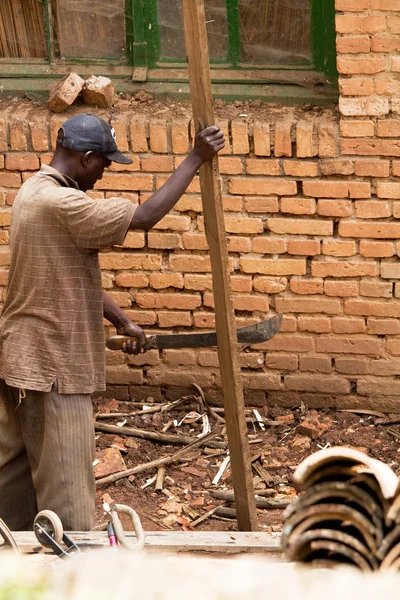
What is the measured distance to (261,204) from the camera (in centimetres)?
560

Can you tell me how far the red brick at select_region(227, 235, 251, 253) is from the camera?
5668mm

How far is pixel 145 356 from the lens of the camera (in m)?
5.96

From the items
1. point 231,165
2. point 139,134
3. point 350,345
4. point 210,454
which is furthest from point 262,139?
point 210,454

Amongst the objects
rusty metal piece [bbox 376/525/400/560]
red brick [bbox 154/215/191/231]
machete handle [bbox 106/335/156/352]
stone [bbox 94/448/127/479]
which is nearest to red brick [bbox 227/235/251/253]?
red brick [bbox 154/215/191/231]

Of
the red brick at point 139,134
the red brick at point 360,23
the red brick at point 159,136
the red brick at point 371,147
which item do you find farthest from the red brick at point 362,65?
the red brick at point 139,134

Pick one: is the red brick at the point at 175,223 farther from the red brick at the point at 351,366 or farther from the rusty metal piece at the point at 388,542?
the rusty metal piece at the point at 388,542

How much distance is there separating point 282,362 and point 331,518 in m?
3.69

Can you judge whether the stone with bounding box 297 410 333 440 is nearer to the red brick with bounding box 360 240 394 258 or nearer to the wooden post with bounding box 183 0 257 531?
the red brick with bounding box 360 240 394 258

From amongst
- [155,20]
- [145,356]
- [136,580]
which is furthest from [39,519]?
[155,20]

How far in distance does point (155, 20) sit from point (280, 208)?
4.32 ft

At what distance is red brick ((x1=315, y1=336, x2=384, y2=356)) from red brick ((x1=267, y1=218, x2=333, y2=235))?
24.5 inches

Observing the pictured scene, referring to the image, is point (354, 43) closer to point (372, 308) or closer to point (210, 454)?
point (372, 308)

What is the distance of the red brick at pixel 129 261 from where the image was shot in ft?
19.0

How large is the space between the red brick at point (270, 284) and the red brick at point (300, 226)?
0.28 meters
